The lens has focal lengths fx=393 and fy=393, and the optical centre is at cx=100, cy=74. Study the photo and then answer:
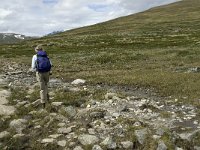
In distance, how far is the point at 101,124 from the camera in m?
17.3

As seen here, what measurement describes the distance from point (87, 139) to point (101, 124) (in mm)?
1481

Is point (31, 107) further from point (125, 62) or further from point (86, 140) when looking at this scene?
point (125, 62)

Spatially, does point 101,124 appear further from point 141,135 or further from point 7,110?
point 7,110

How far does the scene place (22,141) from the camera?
16359mm

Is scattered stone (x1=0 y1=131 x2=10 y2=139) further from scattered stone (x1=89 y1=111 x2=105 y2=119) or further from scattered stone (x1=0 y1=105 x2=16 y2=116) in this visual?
scattered stone (x1=89 y1=111 x2=105 y2=119)

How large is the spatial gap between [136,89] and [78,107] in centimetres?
708

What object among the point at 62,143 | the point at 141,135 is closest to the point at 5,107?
the point at 62,143

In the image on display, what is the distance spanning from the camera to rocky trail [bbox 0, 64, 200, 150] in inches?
612

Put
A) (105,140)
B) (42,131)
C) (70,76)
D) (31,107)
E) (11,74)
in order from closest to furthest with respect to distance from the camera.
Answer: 1. (105,140)
2. (42,131)
3. (31,107)
4. (70,76)
5. (11,74)

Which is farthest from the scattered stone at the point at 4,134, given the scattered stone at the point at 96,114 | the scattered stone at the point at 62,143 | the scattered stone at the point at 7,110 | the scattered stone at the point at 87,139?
the scattered stone at the point at 96,114

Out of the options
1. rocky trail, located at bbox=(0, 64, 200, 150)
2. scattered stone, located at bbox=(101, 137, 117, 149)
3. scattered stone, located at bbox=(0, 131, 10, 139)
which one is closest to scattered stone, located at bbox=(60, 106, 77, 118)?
rocky trail, located at bbox=(0, 64, 200, 150)

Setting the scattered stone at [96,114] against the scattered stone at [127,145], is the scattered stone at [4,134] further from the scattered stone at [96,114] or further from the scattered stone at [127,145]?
the scattered stone at [127,145]

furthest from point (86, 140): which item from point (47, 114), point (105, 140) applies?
point (47, 114)

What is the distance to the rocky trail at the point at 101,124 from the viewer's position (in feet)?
51.0
